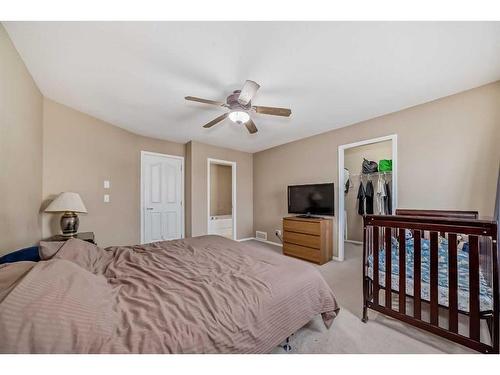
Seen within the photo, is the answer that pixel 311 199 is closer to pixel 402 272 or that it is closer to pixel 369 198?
pixel 369 198

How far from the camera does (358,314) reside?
1867 mm

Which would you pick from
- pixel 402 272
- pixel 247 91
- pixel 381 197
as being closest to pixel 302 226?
pixel 381 197

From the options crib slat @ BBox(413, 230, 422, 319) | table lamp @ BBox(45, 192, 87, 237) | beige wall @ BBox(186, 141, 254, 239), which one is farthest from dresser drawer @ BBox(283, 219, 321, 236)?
table lamp @ BBox(45, 192, 87, 237)

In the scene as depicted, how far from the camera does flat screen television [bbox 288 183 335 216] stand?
11.4 feet

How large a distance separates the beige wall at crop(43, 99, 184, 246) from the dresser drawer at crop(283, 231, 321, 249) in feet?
8.80

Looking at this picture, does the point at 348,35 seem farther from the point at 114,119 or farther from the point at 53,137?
the point at 53,137

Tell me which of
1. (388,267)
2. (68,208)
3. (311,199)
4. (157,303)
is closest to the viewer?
(157,303)

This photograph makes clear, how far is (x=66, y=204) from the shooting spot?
7.55 ft

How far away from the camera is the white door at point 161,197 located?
12.3 ft

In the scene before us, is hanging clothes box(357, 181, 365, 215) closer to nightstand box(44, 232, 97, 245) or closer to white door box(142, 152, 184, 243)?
white door box(142, 152, 184, 243)

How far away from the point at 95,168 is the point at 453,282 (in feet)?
13.5
